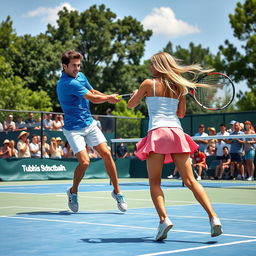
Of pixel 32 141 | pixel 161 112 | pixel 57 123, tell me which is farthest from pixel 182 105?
pixel 57 123

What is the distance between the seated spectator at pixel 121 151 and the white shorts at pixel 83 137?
43.8ft

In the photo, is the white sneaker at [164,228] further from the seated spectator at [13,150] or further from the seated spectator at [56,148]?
the seated spectator at [56,148]

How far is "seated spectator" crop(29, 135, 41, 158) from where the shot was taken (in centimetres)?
1772

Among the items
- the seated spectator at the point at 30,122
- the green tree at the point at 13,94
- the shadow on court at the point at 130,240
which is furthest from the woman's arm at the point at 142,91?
the green tree at the point at 13,94

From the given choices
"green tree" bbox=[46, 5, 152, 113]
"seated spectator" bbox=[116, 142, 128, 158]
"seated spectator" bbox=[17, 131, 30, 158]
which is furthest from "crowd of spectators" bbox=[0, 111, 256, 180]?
"green tree" bbox=[46, 5, 152, 113]

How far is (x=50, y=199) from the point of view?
33.1 ft

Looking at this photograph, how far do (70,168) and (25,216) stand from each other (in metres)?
12.0

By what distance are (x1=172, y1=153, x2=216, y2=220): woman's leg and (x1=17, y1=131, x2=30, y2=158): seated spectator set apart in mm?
12071

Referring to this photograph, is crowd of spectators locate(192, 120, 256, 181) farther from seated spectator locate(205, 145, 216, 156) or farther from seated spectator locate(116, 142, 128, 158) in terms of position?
seated spectator locate(116, 142, 128, 158)

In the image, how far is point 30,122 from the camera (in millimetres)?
17953

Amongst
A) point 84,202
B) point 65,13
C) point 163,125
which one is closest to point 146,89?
point 163,125

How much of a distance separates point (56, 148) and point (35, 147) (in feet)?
3.19

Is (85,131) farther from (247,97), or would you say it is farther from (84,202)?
(247,97)

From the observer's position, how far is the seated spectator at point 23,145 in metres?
17.0
